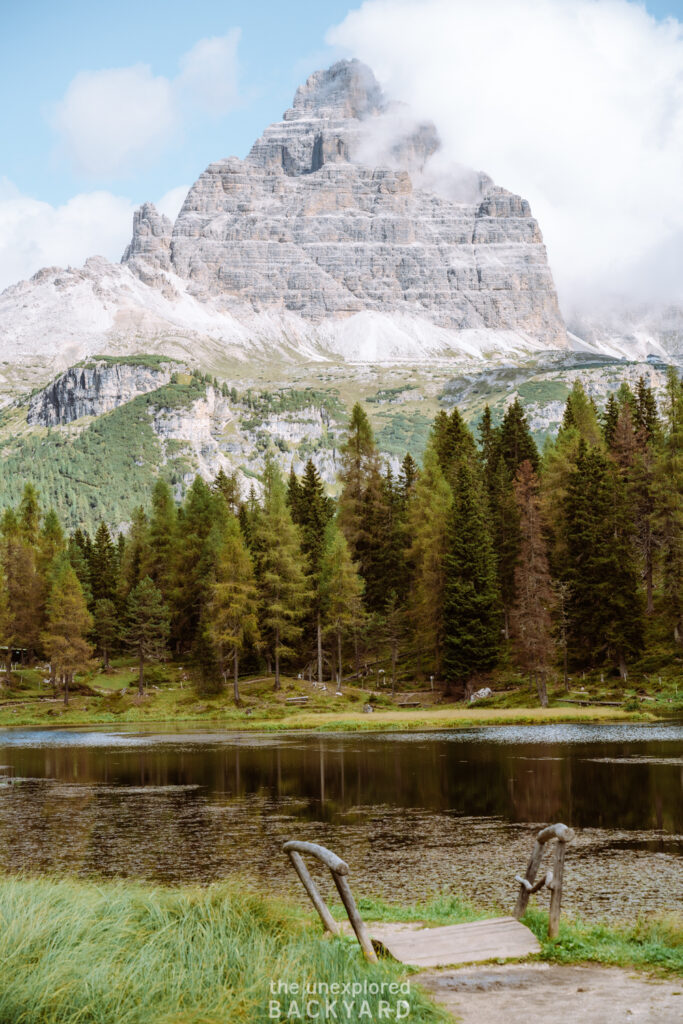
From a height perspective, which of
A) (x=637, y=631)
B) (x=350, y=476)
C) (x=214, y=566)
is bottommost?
(x=637, y=631)

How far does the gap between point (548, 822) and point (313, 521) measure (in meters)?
66.7

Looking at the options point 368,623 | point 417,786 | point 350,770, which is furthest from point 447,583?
point 417,786

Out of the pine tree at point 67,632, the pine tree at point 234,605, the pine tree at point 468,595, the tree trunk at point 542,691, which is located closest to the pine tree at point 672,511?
the tree trunk at point 542,691

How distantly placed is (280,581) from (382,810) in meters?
51.2

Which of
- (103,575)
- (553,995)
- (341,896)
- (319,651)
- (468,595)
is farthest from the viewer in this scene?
(103,575)

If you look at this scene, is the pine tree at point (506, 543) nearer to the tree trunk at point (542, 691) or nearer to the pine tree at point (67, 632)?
the tree trunk at point (542, 691)

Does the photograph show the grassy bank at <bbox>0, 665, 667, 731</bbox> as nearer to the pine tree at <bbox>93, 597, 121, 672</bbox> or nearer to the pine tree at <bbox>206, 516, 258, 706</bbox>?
the pine tree at <bbox>93, 597, 121, 672</bbox>

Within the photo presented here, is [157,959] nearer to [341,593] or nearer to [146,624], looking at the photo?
[341,593]

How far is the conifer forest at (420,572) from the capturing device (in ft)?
232

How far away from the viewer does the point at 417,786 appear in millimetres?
35719

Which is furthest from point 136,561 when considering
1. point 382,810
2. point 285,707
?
point 382,810

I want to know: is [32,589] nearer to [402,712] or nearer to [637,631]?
[402,712]

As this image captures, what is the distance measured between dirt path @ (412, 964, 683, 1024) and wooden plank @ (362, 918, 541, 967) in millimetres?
265

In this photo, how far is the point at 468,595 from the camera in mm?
73250
